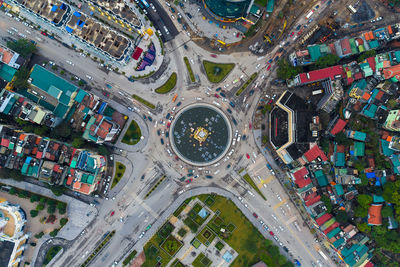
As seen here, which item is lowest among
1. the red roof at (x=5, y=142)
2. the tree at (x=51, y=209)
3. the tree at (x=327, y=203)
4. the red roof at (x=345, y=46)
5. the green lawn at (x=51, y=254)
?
the green lawn at (x=51, y=254)

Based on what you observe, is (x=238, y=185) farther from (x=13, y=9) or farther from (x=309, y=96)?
(x=13, y=9)

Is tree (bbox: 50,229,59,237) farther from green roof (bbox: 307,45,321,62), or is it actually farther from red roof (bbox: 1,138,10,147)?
green roof (bbox: 307,45,321,62)

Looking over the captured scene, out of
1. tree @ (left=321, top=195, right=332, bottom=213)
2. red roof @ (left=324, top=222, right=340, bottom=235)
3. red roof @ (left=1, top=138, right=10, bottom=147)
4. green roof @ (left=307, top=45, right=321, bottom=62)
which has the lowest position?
red roof @ (left=1, top=138, right=10, bottom=147)

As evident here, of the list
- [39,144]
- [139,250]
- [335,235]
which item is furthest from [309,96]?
[39,144]

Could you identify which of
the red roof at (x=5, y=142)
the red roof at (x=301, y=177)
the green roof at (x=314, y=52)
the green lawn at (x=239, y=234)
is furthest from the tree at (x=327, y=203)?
the red roof at (x=5, y=142)

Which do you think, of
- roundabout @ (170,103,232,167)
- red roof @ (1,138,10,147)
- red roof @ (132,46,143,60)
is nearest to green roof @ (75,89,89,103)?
red roof @ (132,46,143,60)

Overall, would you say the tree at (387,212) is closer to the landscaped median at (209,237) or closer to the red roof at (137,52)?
the landscaped median at (209,237)
